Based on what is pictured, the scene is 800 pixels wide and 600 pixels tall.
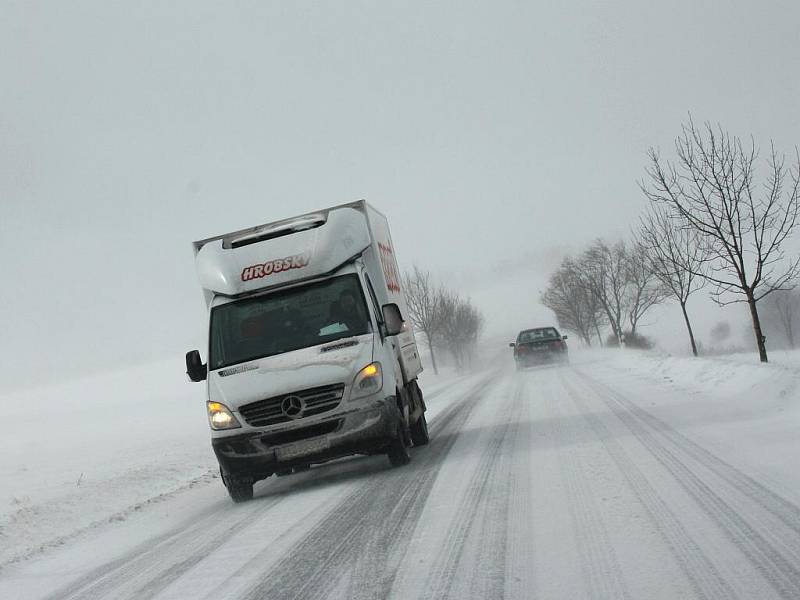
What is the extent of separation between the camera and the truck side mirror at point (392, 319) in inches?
352

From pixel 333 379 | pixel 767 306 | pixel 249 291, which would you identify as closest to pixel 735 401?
pixel 333 379

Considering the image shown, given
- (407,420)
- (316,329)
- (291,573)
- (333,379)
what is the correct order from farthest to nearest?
1. (407,420)
2. (316,329)
3. (333,379)
4. (291,573)

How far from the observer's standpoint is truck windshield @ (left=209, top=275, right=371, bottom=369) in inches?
344

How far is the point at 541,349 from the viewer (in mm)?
32250

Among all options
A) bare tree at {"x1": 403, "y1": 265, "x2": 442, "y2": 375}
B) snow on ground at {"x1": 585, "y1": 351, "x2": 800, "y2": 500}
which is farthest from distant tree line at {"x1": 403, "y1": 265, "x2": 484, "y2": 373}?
snow on ground at {"x1": 585, "y1": 351, "x2": 800, "y2": 500}

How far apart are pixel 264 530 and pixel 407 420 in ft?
10.2

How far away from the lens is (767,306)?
127000 millimetres

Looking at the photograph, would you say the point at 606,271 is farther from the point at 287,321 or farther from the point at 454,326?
the point at 287,321

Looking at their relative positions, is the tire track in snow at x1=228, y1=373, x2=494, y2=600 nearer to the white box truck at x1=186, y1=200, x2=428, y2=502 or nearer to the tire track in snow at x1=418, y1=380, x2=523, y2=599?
the tire track in snow at x1=418, y1=380, x2=523, y2=599

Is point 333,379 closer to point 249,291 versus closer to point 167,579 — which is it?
point 249,291

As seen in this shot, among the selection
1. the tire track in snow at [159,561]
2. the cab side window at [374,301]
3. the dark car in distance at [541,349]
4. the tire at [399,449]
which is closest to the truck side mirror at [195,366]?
the tire track in snow at [159,561]

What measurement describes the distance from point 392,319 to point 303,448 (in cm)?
179

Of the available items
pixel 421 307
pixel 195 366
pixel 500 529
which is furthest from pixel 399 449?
pixel 421 307

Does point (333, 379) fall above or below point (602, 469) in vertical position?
above
